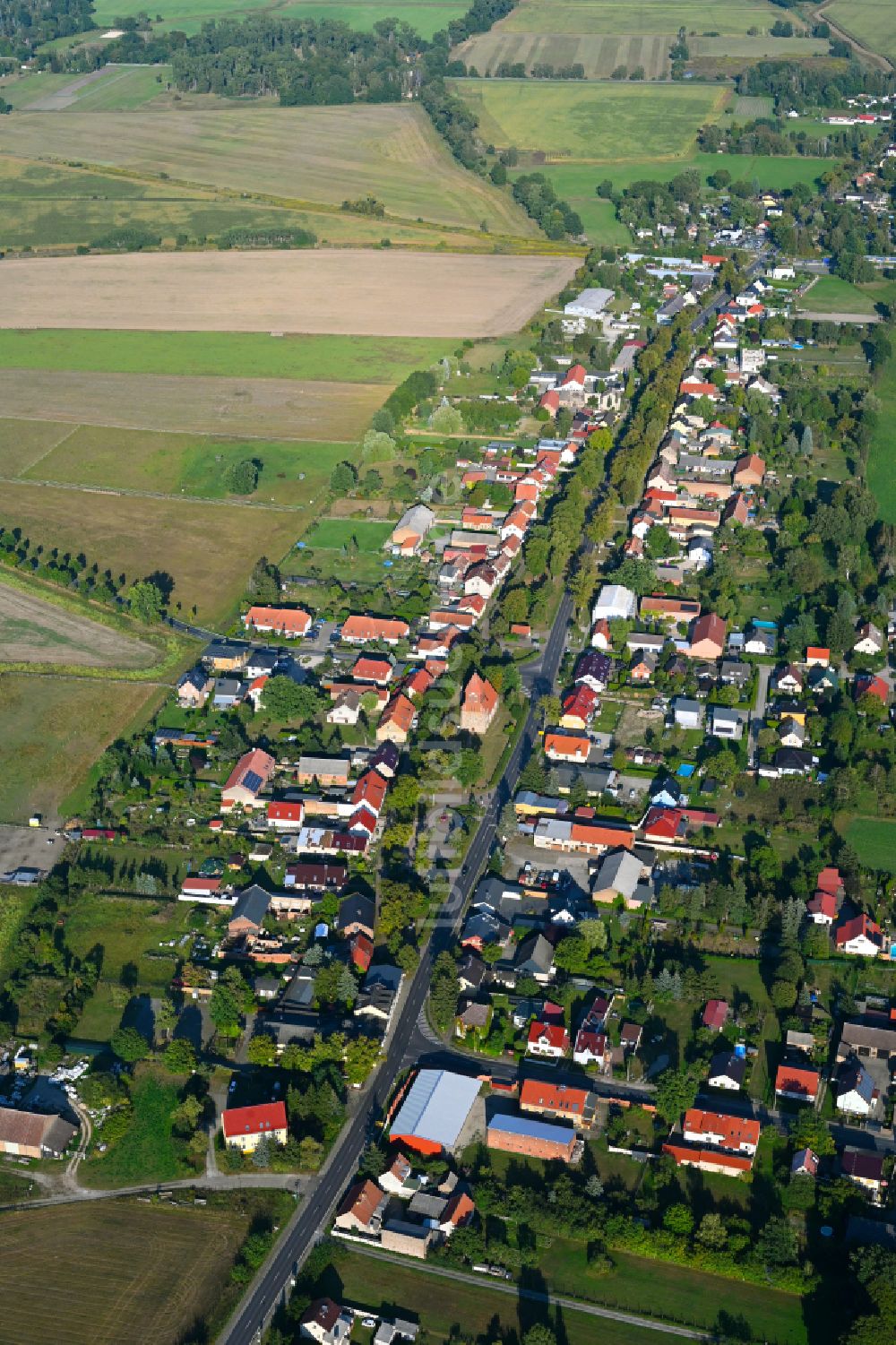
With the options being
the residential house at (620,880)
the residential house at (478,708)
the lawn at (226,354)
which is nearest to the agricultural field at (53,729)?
the residential house at (478,708)

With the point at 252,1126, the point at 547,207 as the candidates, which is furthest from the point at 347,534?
the point at 547,207

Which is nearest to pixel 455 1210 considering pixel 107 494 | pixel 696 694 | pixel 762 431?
pixel 696 694

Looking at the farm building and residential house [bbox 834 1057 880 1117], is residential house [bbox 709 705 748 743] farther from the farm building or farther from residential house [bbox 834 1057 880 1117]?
the farm building

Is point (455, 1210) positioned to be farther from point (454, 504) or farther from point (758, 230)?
point (758, 230)

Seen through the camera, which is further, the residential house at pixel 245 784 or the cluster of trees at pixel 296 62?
the cluster of trees at pixel 296 62

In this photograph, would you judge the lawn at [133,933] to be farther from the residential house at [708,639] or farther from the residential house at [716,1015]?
the residential house at [708,639]

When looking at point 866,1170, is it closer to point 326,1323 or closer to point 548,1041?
point 548,1041
